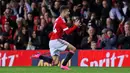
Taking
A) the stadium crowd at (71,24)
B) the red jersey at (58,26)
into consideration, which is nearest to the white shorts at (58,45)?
the red jersey at (58,26)

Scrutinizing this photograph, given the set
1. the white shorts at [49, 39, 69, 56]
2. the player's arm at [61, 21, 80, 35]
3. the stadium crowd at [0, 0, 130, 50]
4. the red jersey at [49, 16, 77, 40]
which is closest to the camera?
the player's arm at [61, 21, 80, 35]

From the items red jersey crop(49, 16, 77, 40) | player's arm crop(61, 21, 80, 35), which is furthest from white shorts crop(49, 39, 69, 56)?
player's arm crop(61, 21, 80, 35)

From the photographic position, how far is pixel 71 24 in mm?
19078

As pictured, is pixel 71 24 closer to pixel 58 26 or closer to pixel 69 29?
pixel 58 26

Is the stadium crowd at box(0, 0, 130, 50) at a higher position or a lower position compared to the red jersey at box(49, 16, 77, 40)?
higher

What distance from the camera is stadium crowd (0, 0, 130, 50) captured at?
18188 mm

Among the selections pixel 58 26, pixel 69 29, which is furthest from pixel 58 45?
pixel 69 29

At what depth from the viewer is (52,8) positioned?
20562 millimetres

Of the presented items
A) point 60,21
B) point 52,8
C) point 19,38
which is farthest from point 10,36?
point 60,21

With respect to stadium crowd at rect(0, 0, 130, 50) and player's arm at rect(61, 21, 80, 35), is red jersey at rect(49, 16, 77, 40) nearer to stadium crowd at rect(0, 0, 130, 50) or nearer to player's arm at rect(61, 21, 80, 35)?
player's arm at rect(61, 21, 80, 35)

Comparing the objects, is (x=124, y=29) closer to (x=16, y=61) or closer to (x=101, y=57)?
(x=101, y=57)

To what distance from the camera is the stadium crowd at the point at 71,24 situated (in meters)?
18.2

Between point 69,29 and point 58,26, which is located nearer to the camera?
point 69,29

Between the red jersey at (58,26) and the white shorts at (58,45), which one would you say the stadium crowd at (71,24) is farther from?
the red jersey at (58,26)
